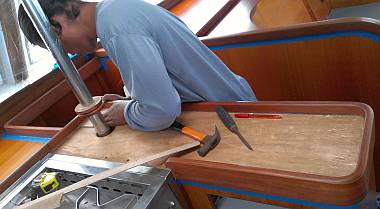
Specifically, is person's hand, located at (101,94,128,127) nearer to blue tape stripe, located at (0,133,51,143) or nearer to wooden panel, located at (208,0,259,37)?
blue tape stripe, located at (0,133,51,143)

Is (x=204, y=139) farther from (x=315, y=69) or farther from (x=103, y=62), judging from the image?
(x=103, y=62)

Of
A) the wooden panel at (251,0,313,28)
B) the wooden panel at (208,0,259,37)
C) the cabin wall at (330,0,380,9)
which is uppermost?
the wooden panel at (208,0,259,37)

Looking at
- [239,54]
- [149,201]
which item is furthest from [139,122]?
[239,54]

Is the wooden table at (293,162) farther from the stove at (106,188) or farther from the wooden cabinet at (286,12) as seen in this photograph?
the wooden cabinet at (286,12)

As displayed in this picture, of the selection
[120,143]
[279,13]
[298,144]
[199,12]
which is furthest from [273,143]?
[279,13]

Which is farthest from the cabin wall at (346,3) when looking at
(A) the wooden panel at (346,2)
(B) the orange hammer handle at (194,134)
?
(B) the orange hammer handle at (194,134)

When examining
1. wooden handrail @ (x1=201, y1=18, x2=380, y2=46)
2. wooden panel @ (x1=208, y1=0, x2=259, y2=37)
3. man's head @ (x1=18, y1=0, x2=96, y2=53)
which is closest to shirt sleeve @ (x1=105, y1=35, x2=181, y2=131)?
man's head @ (x1=18, y1=0, x2=96, y2=53)

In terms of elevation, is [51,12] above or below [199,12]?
above

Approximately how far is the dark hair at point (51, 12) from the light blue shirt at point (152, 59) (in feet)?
0.30

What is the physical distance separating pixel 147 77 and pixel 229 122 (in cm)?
25

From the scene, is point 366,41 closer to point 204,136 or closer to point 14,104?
point 204,136

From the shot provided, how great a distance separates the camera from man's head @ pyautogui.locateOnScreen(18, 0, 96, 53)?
2.91ft

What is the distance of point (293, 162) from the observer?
683 millimetres

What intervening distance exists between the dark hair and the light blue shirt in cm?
9
